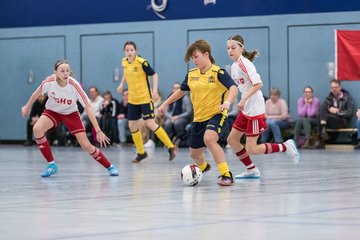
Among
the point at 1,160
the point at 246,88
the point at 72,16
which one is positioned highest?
the point at 72,16

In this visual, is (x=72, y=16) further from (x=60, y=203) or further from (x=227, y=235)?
(x=227, y=235)

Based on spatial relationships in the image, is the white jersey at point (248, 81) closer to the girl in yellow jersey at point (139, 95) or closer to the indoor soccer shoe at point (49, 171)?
the indoor soccer shoe at point (49, 171)

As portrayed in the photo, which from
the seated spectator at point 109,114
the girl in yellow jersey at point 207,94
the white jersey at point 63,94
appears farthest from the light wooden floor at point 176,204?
the seated spectator at point 109,114

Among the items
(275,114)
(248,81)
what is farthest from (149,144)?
(248,81)

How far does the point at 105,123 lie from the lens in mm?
27719

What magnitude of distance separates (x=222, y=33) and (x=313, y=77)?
2.88 metres

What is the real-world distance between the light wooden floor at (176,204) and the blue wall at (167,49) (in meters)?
8.76

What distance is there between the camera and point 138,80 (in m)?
19.9

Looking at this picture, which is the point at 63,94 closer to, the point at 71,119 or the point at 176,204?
the point at 71,119

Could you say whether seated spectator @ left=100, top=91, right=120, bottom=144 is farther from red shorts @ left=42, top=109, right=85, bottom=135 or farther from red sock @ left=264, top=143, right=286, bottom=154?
red sock @ left=264, top=143, right=286, bottom=154

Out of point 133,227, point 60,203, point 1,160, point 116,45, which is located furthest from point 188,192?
point 116,45

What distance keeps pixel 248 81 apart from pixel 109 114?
14127 millimetres

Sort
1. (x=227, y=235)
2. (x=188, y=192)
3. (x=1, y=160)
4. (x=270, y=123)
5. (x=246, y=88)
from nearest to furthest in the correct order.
Answer: (x=227, y=235), (x=188, y=192), (x=246, y=88), (x=1, y=160), (x=270, y=123)

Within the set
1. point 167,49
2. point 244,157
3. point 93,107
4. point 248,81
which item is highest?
point 167,49
